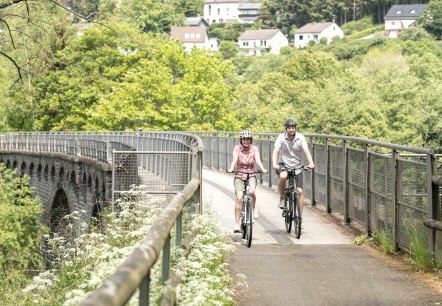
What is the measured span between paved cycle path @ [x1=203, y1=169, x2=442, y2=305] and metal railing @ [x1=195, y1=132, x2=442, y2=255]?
442 mm

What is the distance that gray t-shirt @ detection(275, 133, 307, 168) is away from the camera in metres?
13.2

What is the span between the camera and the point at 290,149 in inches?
523

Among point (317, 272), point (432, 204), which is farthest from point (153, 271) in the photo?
point (432, 204)

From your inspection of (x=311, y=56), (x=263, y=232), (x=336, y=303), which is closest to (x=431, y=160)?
(x=336, y=303)

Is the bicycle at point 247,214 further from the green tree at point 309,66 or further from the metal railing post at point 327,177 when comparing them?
the green tree at point 309,66

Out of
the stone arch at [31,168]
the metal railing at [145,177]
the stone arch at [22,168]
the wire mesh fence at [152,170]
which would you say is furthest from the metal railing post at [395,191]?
the stone arch at [22,168]

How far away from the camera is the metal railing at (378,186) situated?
10750 mm

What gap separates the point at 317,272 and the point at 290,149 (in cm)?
299

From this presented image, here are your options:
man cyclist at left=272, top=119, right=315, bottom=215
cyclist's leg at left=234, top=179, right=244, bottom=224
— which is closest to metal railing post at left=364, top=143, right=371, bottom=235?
man cyclist at left=272, top=119, right=315, bottom=215

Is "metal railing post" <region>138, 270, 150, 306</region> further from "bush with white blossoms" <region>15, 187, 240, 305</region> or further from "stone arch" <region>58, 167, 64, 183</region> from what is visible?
"stone arch" <region>58, 167, 64, 183</region>

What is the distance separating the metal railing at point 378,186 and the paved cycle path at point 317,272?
1.45 ft

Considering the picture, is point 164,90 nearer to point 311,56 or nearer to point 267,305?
point 311,56

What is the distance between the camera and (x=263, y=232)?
14.4 metres

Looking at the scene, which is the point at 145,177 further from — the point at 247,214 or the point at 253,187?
the point at 247,214
